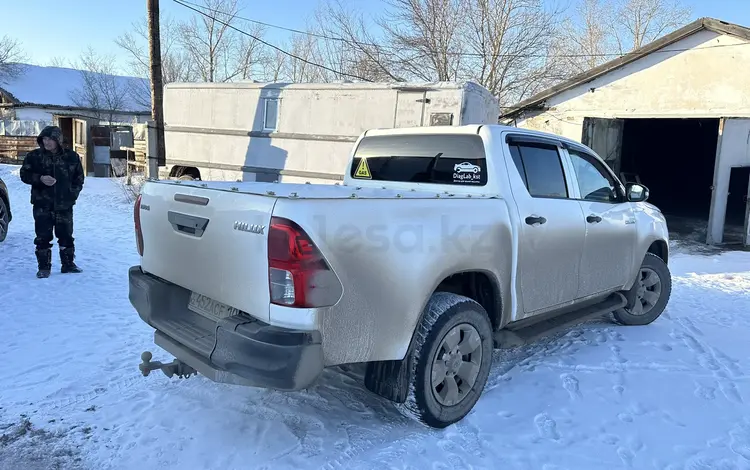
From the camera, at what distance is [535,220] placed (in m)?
3.77

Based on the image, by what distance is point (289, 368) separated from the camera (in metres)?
2.51

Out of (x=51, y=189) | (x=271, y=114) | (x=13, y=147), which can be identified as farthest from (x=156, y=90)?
(x=13, y=147)

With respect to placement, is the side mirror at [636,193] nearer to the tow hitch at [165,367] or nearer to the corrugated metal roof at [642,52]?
the tow hitch at [165,367]

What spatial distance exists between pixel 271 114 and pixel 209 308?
27.6 feet

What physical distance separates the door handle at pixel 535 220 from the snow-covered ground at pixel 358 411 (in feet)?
3.97

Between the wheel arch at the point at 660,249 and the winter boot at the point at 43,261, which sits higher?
the wheel arch at the point at 660,249

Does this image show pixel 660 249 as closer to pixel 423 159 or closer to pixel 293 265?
pixel 423 159

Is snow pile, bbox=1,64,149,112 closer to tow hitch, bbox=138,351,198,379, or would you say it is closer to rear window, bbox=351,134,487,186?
rear window, bbox=351,134,487,186

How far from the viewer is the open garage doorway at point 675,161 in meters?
18.7

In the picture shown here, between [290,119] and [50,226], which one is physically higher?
[290,119]

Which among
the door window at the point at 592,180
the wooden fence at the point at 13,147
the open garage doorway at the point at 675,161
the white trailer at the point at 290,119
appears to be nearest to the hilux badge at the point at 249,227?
the door window at the point at 592,180

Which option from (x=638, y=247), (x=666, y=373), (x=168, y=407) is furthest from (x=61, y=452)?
(x=638, y=247)

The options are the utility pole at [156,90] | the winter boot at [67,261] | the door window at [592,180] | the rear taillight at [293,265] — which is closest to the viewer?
the rear taillight at [293,265]

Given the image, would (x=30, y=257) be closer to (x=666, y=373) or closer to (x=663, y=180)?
(x=666, y=373)
